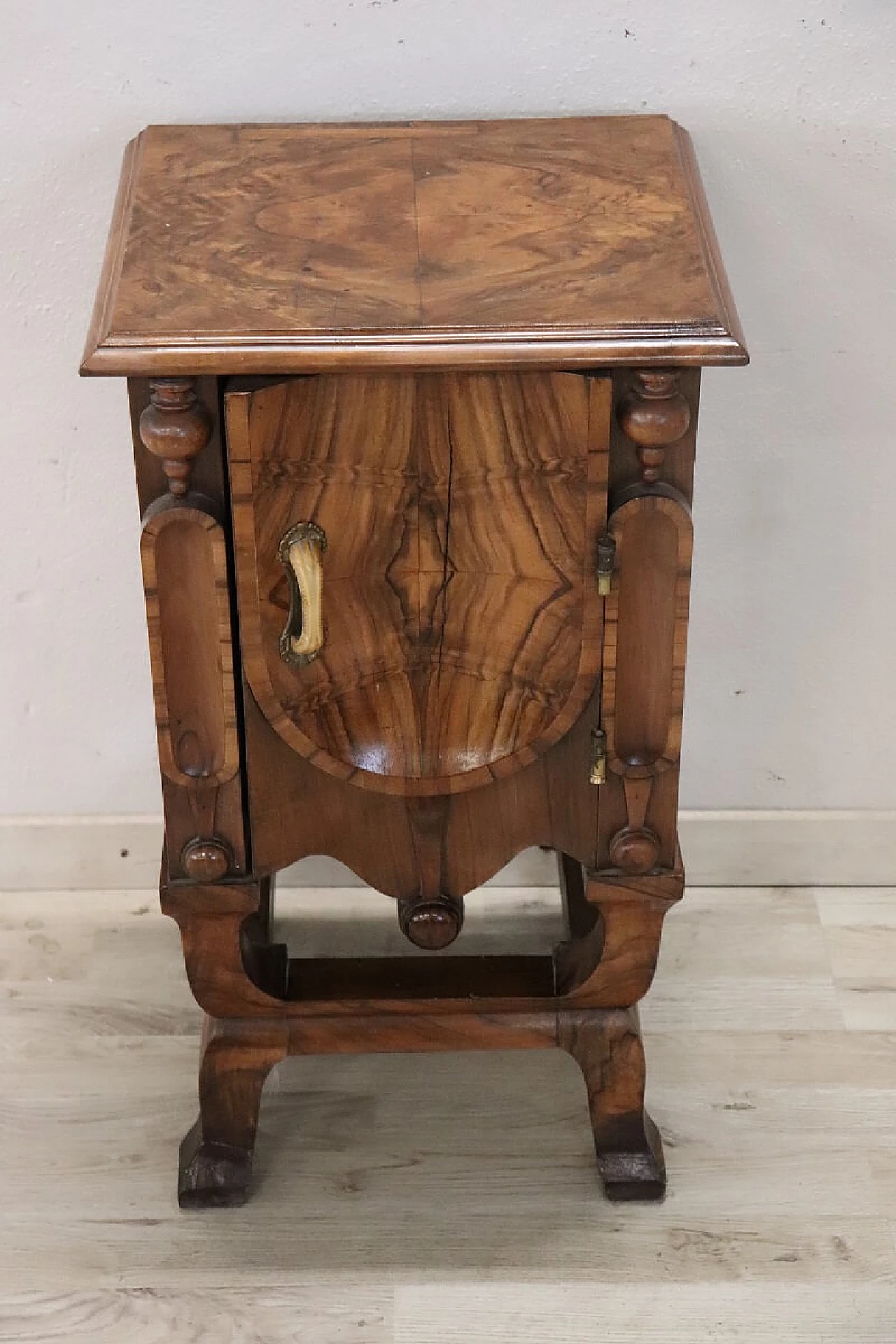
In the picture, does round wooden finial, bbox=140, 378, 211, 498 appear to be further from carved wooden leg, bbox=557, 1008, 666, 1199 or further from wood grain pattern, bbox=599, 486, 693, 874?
carved wooden leg, bbox=557, 1008, 666, 1199

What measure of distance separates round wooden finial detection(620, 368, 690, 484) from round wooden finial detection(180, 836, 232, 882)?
1.53 ft

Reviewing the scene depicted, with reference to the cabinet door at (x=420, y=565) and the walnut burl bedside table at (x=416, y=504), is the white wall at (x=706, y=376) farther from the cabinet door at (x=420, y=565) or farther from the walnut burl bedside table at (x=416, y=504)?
the cabinet door at (x=420, y=565)

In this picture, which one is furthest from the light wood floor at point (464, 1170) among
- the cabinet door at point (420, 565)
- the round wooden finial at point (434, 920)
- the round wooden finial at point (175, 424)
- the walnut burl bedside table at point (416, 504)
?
the round wooden finial at point (175, 424)

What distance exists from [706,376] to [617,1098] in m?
0.67

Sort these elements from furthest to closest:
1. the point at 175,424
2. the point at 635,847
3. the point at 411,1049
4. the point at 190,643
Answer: the point at 411,1049
the point at 635,847
the point at 190,643
the point at 175,424

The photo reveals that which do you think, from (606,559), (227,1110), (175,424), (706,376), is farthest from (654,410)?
(227,1110)

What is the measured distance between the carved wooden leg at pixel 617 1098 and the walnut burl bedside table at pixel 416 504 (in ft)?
0.04

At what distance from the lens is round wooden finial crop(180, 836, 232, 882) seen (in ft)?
4.35

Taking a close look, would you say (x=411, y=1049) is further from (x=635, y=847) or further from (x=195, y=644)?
(x=195, y=644)

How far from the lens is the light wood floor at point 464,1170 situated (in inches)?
56.3

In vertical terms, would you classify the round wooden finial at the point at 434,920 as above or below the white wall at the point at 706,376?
below

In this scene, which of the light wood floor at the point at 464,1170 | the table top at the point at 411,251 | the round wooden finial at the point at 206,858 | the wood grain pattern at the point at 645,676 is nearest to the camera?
the table top at the point at 411,251

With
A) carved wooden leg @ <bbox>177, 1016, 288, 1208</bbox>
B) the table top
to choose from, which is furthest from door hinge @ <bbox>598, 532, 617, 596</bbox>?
carved wooden leg @ <bbox>177, 1016, 288, 1208</bbox>

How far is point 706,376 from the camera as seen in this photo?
A: 1.55 m
